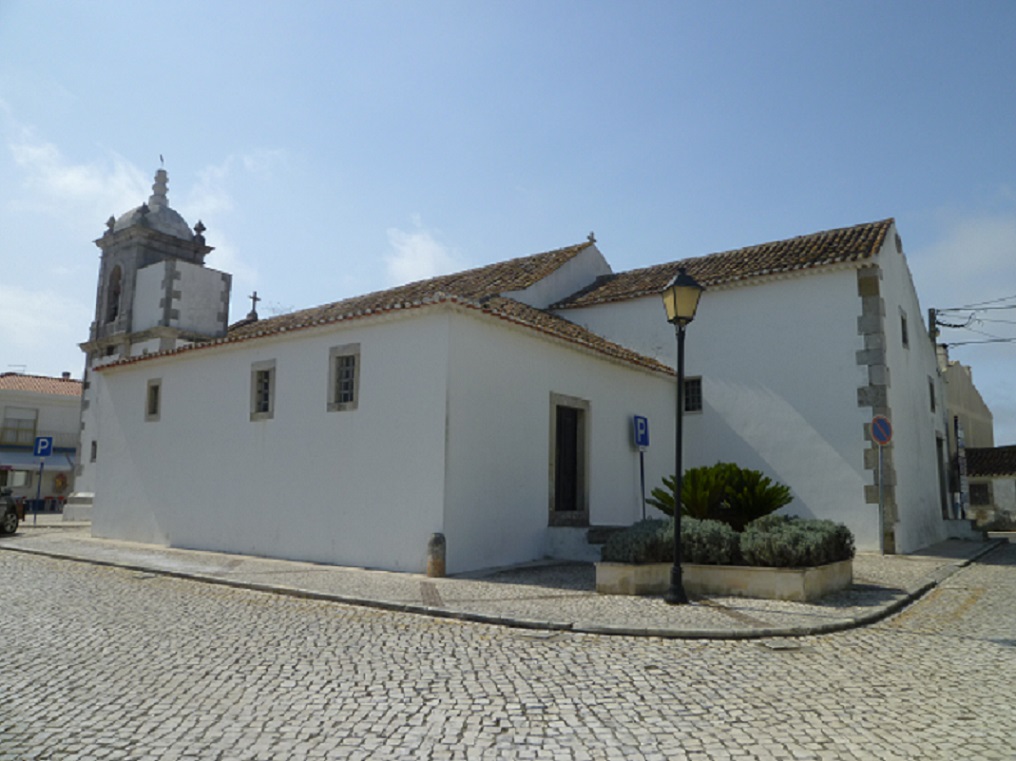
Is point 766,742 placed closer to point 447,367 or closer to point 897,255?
point 447,367

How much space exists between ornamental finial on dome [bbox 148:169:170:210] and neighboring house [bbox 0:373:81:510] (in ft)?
66.2

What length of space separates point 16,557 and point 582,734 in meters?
12.5

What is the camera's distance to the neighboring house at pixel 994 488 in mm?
29906

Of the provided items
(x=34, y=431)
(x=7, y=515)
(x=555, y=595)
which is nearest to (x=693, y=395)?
(x=555, y=595)

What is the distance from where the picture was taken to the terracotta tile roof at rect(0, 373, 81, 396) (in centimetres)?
3967

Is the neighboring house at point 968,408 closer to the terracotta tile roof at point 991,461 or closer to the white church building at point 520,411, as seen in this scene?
the terracotta tile roof at point 991,461

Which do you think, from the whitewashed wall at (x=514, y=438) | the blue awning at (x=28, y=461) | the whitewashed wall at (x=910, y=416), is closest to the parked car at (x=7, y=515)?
the whitewashed wall at (x=514, y=438)

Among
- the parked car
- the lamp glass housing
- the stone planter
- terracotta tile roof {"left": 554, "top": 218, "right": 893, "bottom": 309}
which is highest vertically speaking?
terracotta tile roof {"left": 554, "top": 218, "right": 893, "bottom": 309}

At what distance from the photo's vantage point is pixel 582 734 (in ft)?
13.4

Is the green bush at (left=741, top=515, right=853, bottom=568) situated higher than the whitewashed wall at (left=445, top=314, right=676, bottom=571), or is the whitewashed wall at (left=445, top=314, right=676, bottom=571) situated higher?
the whitewashed wall at (left=445, top=314, right=676, bottom=571)

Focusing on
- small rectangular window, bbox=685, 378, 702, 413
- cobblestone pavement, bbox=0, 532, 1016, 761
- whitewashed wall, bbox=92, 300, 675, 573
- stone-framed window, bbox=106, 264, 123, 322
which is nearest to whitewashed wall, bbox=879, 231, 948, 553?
small rectangular window, bbox=685, 378, 702, 413

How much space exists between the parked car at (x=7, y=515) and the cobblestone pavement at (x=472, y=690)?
11033mm

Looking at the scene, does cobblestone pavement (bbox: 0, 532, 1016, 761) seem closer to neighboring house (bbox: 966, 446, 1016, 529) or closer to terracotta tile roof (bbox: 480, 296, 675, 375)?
terracotta tile roof (bbox: 480, 296, 675, 375)

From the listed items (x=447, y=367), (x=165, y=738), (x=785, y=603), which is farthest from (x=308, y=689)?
(x=447, y=367)
